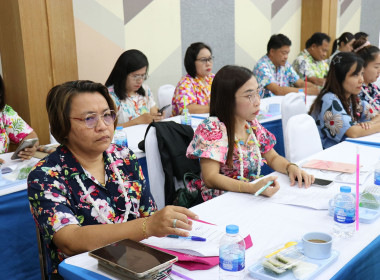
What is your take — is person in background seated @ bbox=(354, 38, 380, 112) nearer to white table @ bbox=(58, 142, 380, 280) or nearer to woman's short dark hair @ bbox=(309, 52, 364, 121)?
woman's short dark hair @ bbox=(309, 52, 364, 121)

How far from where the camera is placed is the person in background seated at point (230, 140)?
2057 millimetres

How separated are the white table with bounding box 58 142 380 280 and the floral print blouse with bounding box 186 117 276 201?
269mm

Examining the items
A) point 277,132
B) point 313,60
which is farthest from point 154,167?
point 313,60

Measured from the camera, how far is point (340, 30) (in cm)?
832

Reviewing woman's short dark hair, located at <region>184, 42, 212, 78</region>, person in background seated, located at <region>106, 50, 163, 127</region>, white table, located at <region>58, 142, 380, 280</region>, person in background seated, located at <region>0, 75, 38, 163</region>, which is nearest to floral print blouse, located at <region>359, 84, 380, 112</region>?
woman's short dark hair, located at <region>184, 42, 212, 78</region>

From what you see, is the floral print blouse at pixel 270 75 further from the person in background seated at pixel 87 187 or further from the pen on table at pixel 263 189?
the person in background seated at pixel 87 187

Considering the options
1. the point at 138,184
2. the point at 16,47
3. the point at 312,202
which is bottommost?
the point at 312,202

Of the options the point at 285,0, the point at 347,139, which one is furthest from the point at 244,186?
the point at 285,0

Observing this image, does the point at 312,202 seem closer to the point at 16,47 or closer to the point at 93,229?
the point at 93,229

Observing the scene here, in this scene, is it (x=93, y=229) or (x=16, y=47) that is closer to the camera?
(x=93, y=229)

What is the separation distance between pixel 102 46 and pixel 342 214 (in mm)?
3859

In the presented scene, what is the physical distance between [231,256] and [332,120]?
7.16 feet

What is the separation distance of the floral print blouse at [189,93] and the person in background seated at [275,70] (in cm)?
111

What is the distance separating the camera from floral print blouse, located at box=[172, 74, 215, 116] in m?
4.06
